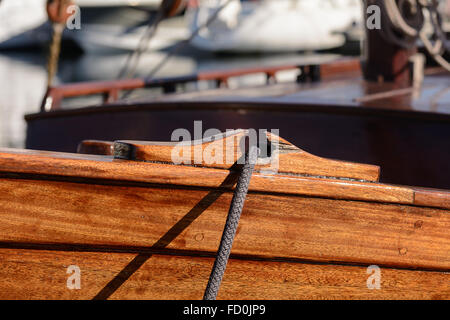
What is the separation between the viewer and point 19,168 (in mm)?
1565

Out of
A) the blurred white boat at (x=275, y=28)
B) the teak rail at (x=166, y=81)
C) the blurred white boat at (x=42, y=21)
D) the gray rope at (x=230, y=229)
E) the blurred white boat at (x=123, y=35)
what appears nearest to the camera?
the gray rope at (x=230, y=229)

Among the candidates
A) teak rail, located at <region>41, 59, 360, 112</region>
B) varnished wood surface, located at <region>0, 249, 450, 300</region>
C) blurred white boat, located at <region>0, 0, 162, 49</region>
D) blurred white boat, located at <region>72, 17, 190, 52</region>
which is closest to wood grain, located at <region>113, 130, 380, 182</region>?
varnished wood surface, located at <region>0, 249, 450, 300</region>

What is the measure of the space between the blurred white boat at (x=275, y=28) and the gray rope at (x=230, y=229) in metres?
23.3

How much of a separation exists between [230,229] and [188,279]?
31cm

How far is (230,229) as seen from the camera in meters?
1.54

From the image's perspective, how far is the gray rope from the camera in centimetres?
153

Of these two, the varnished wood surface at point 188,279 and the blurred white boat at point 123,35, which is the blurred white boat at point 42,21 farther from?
the varnished wood surface at point 188,279

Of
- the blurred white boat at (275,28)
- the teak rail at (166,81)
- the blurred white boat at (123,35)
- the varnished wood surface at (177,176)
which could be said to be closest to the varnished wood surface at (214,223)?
the varnished wood surface at (177,176)

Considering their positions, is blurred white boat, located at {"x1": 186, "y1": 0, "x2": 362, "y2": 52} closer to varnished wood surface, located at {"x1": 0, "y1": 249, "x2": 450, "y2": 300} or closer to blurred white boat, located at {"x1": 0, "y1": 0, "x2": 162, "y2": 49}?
blurred white boat, located at {"x1": 0, "y1": 0, "x2": 162, "y2": 49}

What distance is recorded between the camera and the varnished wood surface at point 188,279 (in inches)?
67.2

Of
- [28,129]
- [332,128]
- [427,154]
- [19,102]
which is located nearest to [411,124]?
[427,154]

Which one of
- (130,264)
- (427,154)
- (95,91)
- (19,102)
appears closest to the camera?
(130,264)

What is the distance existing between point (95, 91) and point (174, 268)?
7.69 ft
